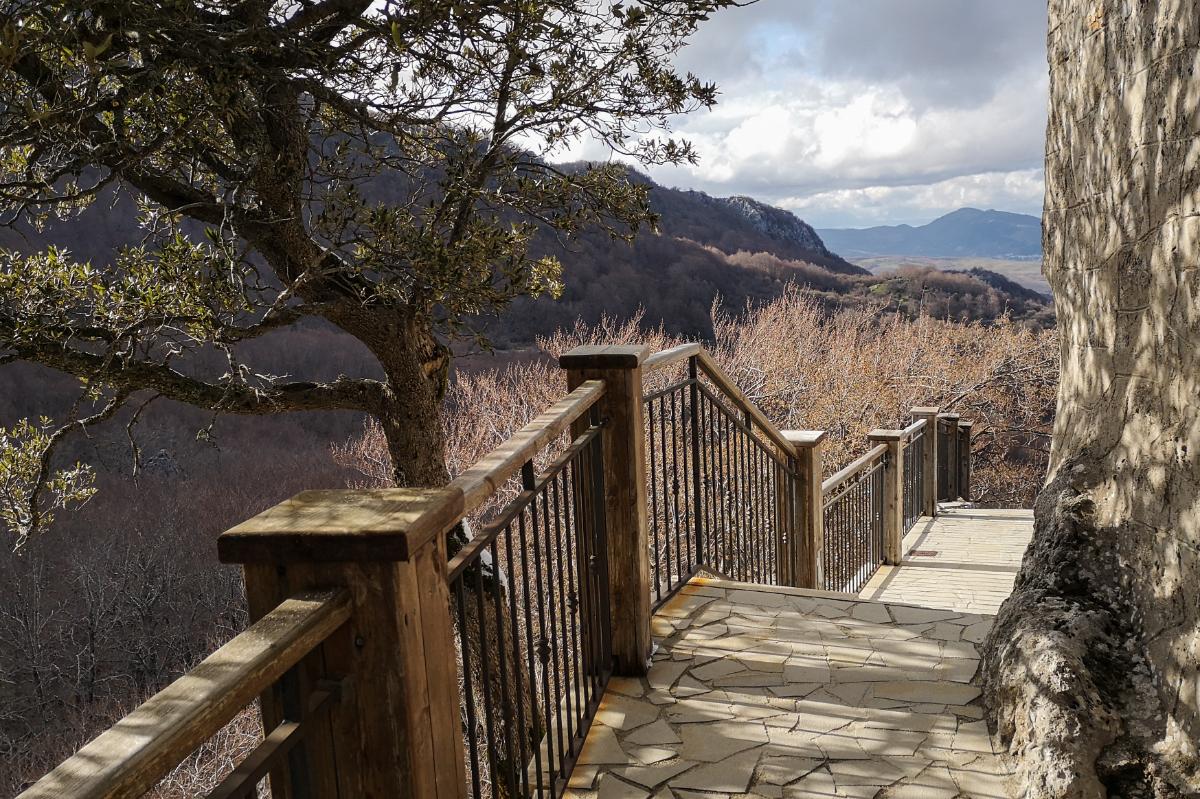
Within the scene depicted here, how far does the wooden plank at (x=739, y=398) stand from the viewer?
163 inches

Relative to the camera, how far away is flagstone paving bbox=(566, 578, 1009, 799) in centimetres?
276

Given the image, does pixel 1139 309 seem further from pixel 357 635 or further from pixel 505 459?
pixel 357 635

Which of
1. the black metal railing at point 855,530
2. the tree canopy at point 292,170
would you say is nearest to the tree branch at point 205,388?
the tree canopy at point 292,170

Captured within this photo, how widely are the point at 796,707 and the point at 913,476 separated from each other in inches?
287

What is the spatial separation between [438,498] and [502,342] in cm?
2750

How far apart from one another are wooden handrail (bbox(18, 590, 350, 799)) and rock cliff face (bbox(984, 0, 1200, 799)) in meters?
2.28

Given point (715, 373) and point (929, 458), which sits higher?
point (715, 373)

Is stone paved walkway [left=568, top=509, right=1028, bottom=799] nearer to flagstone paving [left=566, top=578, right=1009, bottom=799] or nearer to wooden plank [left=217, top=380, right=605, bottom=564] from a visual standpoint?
flagstone paving [left=566, top=578, right=1009, bottom=799]

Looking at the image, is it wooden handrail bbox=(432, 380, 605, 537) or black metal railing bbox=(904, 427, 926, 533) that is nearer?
wooden handrail bbox=(432, 380, 605, 537)

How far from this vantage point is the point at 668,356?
3648 mm

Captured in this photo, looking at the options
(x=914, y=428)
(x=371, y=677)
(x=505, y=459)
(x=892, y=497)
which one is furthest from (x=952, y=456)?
(x=371, y=677)

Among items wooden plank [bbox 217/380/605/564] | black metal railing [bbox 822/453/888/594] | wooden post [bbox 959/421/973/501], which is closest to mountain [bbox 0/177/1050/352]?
wooden post [bbox 959/421/973/501]

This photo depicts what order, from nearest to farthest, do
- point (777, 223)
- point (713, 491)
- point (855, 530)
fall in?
point (713, 491) < point (855, 530) < point (777, 223)

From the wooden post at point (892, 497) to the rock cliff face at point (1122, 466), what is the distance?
190 inches
